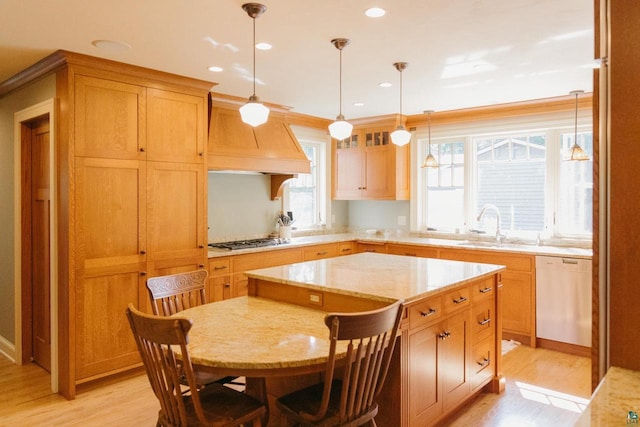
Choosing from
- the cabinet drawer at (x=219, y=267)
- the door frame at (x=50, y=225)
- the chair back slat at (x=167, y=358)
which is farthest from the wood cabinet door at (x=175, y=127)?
the chair back slat at (x=167, y=358)

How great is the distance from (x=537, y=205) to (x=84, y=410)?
4.74 m

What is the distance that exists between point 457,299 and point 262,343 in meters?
1.41

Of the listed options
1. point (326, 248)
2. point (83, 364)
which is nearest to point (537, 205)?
point (326, 248)

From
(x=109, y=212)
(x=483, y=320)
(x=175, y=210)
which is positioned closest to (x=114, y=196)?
(x=109, y=212)

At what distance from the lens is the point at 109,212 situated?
3.47 metres

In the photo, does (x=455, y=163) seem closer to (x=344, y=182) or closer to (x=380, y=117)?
(x=380, y=117)

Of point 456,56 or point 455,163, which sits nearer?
point 456,56

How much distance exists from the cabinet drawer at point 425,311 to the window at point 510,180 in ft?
8.92

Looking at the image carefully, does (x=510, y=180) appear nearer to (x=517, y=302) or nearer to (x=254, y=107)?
(x=517, y=302)

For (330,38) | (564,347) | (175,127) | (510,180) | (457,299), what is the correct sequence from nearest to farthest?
(457,299) → (330,38) → (175,127) → (564,347) → (510,180)

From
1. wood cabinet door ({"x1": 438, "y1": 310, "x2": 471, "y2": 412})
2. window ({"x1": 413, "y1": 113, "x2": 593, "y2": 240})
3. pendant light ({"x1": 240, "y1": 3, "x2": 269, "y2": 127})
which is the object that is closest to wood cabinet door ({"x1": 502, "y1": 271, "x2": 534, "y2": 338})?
window ({"x1": 413, "y1": 113, "x2": 593, "y2": 240})

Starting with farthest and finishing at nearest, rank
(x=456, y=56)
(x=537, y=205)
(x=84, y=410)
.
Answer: (x=537, y=205), (x=456, y=56), (x=84, y=410)

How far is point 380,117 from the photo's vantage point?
575cm

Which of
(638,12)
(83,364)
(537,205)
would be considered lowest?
(83,364)
